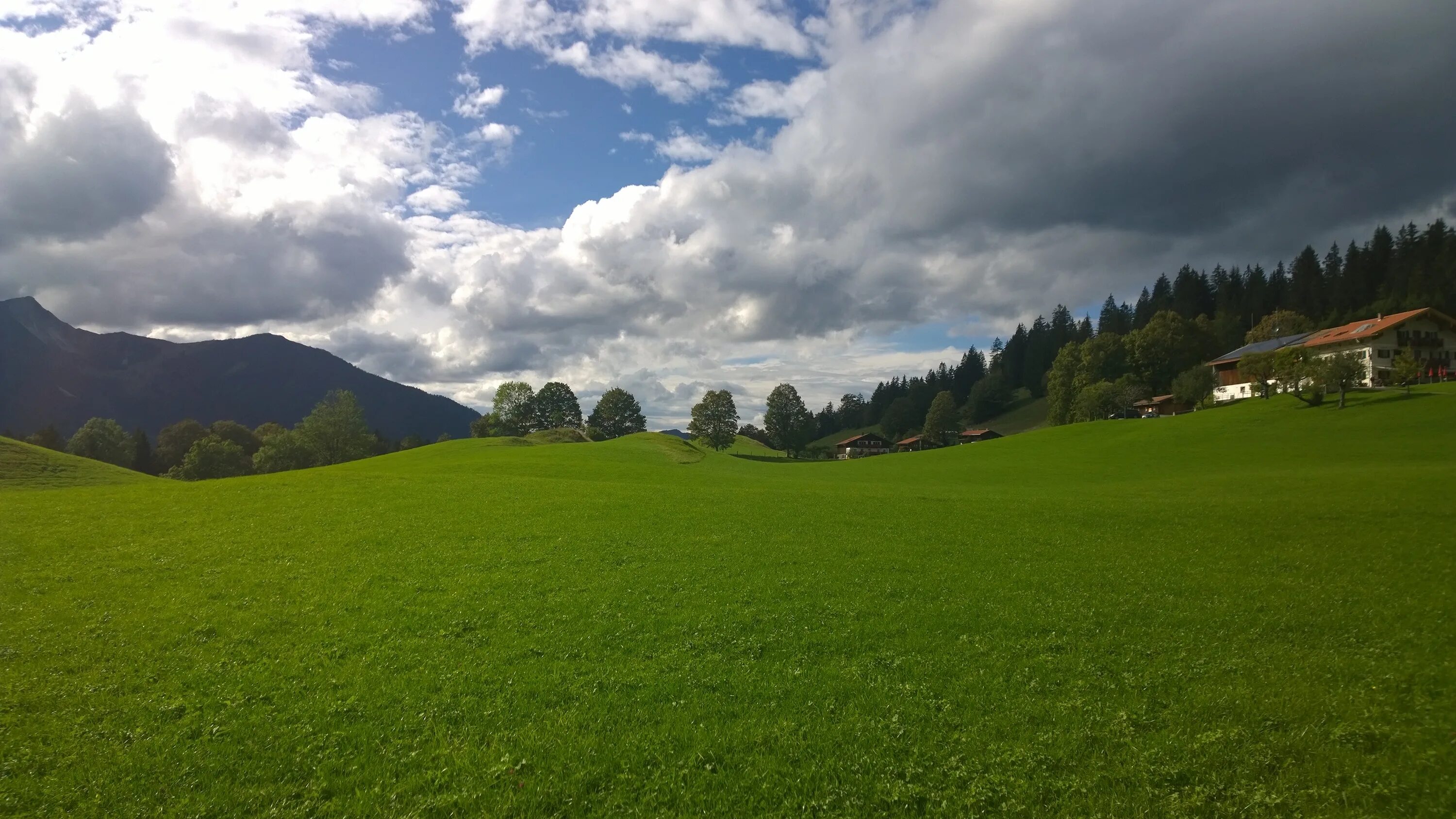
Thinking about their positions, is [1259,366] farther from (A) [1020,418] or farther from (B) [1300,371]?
(A) [1020,418]

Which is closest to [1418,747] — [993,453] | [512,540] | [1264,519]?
[1264,519]

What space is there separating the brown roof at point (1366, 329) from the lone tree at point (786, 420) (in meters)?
97.0

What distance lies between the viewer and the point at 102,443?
12200 cm

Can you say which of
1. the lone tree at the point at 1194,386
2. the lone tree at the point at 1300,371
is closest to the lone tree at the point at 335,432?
the lone tree at the point at 1300,371

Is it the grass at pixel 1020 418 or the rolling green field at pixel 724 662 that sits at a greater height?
the grass at pixel 1020 418

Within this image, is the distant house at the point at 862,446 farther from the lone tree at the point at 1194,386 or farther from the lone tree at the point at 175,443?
the lone tree at the point at 175,443

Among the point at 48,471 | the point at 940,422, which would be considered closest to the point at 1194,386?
the point at 940,422

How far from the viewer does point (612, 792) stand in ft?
28.6

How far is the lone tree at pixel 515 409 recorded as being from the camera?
14138 cm

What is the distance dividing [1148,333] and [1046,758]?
136 meters

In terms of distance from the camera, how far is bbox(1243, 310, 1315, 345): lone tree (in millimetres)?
117438

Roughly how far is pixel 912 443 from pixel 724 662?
177617mm

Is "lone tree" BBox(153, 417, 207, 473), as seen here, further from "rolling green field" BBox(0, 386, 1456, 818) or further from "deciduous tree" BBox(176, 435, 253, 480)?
"rolling green field" BBox(0, 386, 1456, 818)

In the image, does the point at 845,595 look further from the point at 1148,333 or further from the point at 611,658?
the point at 1148,333
